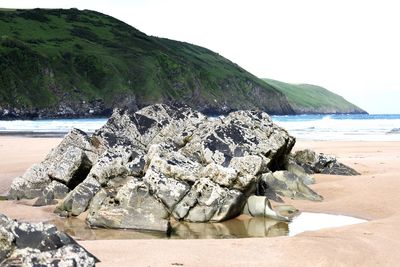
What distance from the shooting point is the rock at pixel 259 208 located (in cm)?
1121

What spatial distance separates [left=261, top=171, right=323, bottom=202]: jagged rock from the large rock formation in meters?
0.03

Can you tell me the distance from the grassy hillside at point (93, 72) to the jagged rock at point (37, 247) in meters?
107

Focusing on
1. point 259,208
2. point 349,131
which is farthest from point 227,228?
point 349,131

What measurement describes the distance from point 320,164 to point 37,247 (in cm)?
1388

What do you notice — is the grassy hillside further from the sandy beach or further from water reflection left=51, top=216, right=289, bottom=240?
the sandy beach

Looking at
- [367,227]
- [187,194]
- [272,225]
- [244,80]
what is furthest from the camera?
[244,80]

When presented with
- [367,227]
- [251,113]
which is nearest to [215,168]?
[367,227]

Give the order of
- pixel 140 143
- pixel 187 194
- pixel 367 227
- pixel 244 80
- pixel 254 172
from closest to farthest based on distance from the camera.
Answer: pixel 367 227 → pixel 187 194 → pixel 254 172 → pixel 140 143 → pixel 244 80

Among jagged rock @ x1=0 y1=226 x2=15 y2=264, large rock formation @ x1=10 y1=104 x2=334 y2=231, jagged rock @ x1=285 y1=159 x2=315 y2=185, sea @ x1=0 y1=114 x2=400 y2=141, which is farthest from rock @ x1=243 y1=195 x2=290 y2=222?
sea @ x1=0 y1=114 x2=400 y2=141

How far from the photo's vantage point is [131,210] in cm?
1058

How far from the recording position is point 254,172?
12.1 m

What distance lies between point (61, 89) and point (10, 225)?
407ft

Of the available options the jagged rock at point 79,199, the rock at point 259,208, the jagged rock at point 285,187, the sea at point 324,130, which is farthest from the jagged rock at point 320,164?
the sea at point 324,130

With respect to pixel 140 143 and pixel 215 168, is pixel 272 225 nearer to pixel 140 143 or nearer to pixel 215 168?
pixel 215 168
